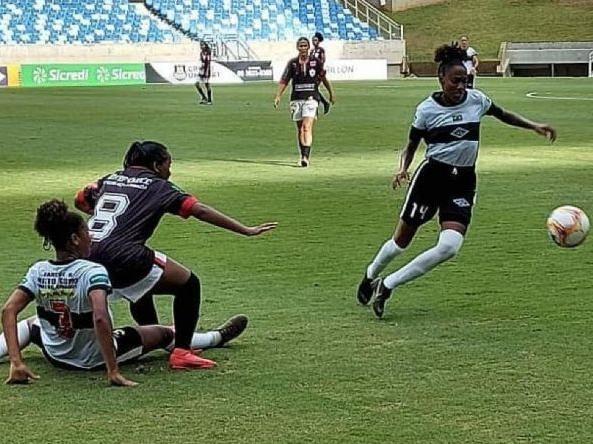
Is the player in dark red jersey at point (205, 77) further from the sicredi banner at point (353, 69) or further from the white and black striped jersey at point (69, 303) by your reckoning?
the white and black striped jersey at point (69, 303)

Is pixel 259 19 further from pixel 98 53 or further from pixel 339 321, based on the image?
pixel 339 321

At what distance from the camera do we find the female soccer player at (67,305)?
670 centimetres

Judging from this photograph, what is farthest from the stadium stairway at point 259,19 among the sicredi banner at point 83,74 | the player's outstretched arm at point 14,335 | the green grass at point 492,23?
the player's outstretched arm at point 14,335

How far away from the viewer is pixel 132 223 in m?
7.20

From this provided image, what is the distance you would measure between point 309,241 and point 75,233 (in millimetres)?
5444

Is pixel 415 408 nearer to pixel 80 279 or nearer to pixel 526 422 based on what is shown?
pixel 526 422

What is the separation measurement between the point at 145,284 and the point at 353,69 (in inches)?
2134

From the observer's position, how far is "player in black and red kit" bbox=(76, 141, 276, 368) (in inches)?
281

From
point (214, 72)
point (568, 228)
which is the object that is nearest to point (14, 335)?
point (568, 228)

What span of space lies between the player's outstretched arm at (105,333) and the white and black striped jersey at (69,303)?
0.22 feet

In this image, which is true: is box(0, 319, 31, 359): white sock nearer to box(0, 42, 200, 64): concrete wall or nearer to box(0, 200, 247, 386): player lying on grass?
box(0, 200, 247, 386): player lying on grass

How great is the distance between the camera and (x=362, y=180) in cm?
1727

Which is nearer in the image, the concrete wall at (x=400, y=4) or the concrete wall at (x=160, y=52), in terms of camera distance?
the concrete wall at (x=160, y=52)

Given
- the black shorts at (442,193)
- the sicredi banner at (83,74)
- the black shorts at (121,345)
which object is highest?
the black shorts at (442,193)
